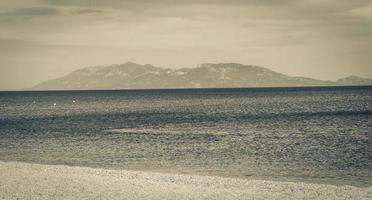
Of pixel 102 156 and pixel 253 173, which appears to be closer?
pixel 253 173

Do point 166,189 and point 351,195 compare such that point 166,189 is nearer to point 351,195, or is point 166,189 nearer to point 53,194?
point 53,194

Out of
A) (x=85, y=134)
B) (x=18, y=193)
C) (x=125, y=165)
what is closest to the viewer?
(x=18, y=193)

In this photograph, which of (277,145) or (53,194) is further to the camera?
(277,145)

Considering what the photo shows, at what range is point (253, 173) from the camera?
129ft

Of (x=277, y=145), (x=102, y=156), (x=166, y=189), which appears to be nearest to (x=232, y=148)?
(x=277, y=145)

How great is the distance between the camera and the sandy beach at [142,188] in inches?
1017

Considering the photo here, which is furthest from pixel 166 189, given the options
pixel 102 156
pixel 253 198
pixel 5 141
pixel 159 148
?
pixel 5 141

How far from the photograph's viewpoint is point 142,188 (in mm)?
28219

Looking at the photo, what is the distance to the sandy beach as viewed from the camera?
25.8 meters

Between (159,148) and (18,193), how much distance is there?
31364 mm

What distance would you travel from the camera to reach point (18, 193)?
25406 mm

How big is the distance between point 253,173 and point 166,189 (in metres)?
13.1

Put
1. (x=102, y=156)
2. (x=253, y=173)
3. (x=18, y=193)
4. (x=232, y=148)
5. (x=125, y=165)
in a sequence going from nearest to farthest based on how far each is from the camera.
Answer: (x=18, y=193)
(x=253, y=173)
(x=125, y=165)
(x=102, y=156)
(x=232, y=148)

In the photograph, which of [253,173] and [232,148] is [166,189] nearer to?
[253,173]
